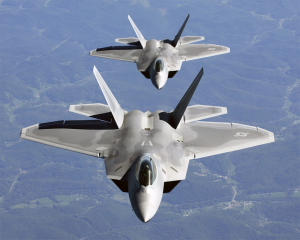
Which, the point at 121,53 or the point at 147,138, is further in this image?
the point at 121,53

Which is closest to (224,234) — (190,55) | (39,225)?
A: (39,225)

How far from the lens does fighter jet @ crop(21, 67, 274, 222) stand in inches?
824

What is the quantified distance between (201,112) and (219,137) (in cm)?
247

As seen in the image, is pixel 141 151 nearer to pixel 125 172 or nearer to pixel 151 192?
pixel 125 172

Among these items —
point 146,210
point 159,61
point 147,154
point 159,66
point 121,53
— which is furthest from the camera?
point 121,53

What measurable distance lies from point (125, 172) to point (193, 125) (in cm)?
694

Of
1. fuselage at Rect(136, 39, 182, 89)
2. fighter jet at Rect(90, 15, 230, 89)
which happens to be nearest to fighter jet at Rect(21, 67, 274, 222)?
fuselage at Rect(136, 39, 182, 89)

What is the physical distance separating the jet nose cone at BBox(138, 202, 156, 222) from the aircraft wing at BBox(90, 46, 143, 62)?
19100mm

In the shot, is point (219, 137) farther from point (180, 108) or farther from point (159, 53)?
point (159, 53)

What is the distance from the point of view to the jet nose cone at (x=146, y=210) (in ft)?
58.0

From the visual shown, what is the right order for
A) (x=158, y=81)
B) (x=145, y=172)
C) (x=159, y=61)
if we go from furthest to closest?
1. (x=159, y=61)
2. (x=158, y=81)
3. (x=145, y=172)

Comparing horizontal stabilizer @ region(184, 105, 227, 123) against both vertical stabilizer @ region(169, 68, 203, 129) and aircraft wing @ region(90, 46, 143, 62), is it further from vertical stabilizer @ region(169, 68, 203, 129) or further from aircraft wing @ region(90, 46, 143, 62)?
aircraft wing @ region(90, 46, 143, 62)

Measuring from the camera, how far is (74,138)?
960 inches

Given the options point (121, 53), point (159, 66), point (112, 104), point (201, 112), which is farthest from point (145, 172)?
point (121, 53)
